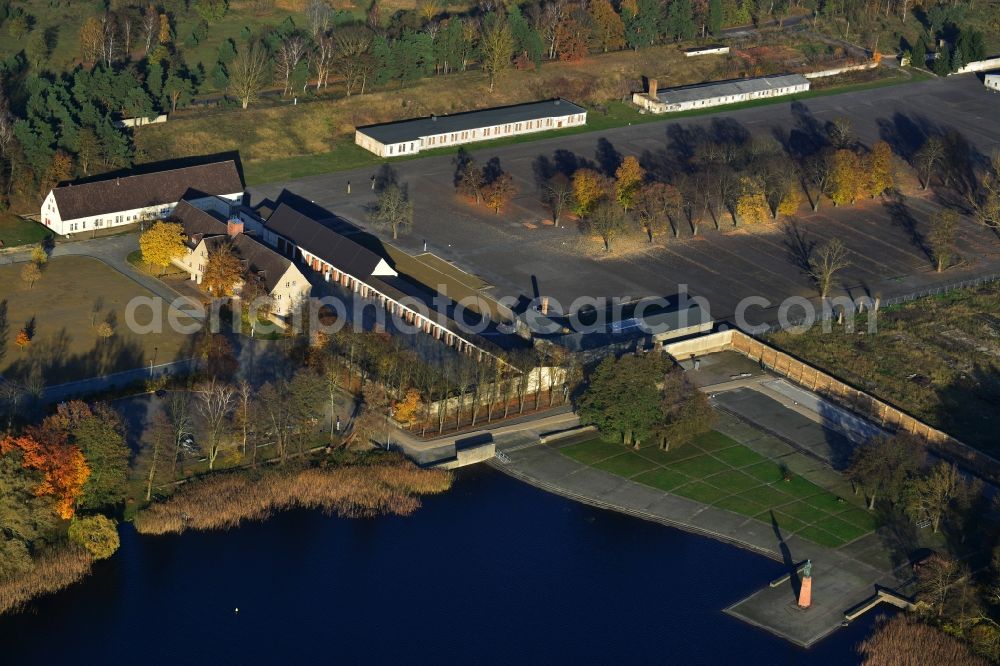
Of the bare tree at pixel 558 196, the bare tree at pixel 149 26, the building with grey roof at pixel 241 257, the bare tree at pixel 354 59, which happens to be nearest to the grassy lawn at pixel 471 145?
the bare tree at pixel 354 59

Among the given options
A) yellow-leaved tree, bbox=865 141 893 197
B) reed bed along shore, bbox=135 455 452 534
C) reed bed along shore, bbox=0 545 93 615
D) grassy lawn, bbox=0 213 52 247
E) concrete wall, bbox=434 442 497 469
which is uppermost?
yellow-leaved tree, bbox=865 141 893 197

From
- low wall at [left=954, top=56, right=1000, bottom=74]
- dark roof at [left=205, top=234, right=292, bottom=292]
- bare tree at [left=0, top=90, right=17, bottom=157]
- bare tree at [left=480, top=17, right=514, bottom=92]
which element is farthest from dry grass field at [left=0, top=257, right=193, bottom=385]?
low wall at [left=954, top=56, right=1000, bottom=74]

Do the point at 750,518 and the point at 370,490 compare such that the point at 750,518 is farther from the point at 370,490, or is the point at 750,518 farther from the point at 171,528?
the point at 171,528

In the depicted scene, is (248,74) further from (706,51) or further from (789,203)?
(706,51)

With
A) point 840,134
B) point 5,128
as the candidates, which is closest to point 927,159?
point 840,134

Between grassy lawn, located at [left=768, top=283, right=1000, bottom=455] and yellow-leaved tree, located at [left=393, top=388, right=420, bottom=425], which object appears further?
Result: grassy lawn, located at [left=768, top=283, right=1000, bottom=455]

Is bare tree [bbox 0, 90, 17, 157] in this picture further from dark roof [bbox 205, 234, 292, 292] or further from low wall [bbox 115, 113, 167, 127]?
dark roof [bbox 205, 234, 292, 292]

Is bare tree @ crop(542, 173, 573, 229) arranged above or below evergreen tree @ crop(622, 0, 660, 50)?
below
